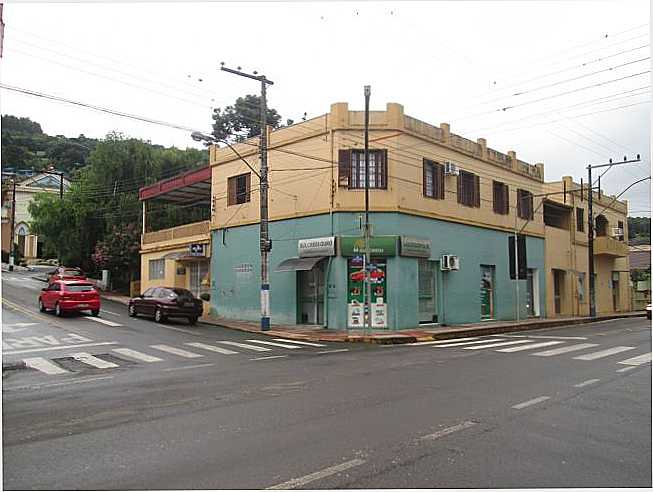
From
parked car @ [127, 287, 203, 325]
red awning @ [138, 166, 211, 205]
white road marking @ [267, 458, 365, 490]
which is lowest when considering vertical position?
white road marking @ [267, 458, 365, 490]

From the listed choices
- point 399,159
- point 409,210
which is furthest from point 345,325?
point 399,159

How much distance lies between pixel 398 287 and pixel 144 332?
31.0 ft

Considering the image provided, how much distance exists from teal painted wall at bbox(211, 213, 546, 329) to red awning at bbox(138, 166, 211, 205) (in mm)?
3641

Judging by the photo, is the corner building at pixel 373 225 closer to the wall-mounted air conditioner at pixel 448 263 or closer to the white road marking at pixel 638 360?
the wall-mounted air conditioner at pixel 448 263

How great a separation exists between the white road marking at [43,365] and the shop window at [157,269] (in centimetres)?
1885

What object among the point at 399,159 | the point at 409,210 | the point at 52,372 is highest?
the point at 399,159

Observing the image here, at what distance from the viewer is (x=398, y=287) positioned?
22.1 m

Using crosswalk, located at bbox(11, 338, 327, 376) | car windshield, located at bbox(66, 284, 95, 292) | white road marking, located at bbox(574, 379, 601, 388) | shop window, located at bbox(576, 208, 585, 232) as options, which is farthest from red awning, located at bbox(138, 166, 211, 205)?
shop window, located at bbox(576, 208, 585, 232)

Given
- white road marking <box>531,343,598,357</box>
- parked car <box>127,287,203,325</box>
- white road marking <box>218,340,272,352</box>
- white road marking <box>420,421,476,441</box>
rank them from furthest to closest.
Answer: parked car <box>127,287,203,325</box>
white road marking <box>218,340,272,352</box>
white road marking <box>531,343,598,357</box>
white road marking <box>420,421,476,441</box>

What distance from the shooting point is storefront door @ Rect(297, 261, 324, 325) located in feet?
76.2

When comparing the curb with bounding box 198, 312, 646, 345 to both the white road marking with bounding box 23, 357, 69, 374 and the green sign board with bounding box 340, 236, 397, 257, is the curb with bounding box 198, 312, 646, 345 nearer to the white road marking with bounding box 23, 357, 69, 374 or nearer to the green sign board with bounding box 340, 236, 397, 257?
the green sign board with bounding box 340, 236, 397, 257

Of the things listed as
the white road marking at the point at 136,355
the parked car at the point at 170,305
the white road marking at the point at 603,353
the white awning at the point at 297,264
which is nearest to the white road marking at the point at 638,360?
the white road marking at the point at 603,353

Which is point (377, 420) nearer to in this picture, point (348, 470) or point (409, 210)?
point (348, 470)

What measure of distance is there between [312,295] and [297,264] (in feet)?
5.71
